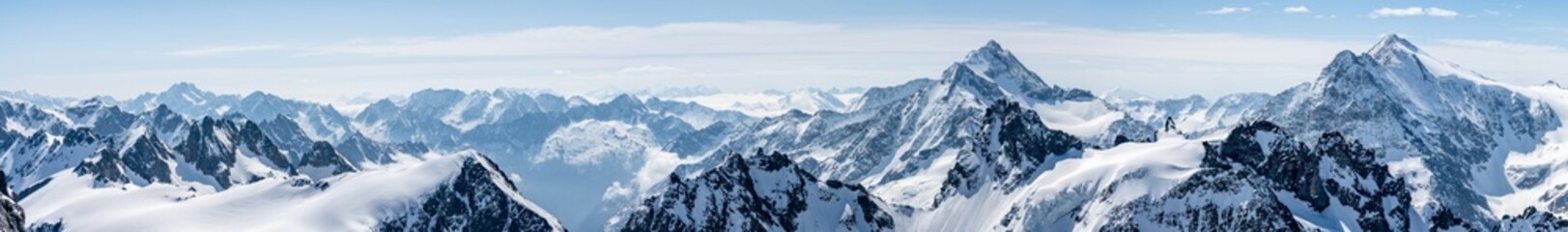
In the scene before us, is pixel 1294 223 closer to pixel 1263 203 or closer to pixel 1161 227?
pixel 1263 203

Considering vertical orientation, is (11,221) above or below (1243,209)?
above

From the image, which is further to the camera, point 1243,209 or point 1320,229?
point 1320,229

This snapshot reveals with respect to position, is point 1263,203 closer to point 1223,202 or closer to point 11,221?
point 1223,202

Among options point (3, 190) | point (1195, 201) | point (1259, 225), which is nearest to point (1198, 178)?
point (1195, 201)

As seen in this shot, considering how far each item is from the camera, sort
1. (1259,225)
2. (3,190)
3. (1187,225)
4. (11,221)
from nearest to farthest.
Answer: (11,221) → (3,190) → (1259,225) → (1187,225)

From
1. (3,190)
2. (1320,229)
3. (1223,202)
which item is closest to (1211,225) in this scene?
(1223,202)

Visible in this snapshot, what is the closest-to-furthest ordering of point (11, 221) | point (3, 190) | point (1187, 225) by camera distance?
point (11, 221)
point (3, 190)
point (1187, 225)

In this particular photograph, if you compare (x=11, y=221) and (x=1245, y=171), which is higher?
(x=11, y=221)

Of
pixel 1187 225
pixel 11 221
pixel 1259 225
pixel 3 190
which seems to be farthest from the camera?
pixel 1187 225

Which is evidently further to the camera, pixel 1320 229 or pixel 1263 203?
pixel 1320 229
